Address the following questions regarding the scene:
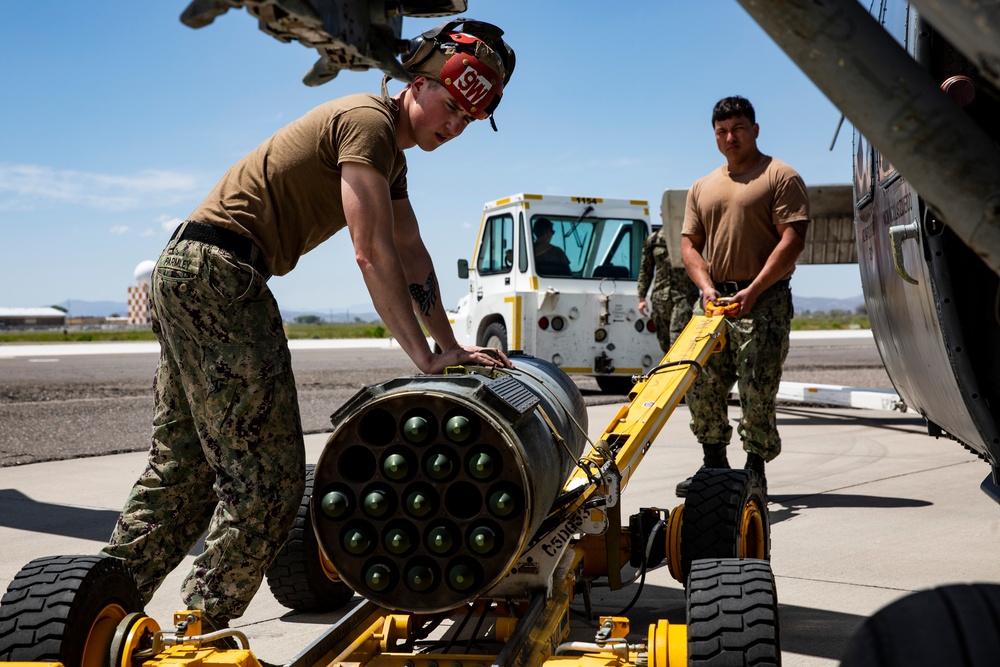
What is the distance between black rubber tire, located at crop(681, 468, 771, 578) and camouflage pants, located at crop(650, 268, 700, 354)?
674 centimetres

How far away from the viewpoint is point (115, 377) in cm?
1947

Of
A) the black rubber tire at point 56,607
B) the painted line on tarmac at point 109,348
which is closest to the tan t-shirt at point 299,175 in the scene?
the black rubber tire at point 56,607

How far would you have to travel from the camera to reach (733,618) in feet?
8.18

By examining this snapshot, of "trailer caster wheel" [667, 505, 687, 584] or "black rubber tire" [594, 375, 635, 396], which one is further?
"black rubber tire" [594, 375, 635, 396]

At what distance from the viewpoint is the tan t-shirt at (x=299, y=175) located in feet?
9.35

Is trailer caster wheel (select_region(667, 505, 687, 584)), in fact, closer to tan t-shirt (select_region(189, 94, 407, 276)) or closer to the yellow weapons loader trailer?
the yellow weapons loader trailer

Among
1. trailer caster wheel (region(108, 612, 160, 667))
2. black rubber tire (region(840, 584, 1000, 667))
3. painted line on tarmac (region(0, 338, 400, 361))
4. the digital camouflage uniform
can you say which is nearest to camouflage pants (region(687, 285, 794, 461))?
trailer caster wheel (region(108, 612, 160, 667))

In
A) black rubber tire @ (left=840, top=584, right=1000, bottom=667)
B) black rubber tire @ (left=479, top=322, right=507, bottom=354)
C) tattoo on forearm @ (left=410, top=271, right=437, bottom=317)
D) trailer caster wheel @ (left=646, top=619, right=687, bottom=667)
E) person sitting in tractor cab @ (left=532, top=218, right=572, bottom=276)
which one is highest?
person sitting in tractor cab @ (left=532, top=218, right=572, bottom=276)

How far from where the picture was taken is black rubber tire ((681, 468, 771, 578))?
3512mm

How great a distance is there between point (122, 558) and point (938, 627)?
2.32 meters

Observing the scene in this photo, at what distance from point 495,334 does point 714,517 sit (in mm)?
9951

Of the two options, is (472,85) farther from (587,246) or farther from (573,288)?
(587,246)

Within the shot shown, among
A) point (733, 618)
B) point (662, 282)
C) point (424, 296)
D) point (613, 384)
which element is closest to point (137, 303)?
point (613, 384)

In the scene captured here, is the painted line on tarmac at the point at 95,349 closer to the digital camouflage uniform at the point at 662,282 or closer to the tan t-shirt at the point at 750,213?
the digital camouflage uniform at the point at 662,282
